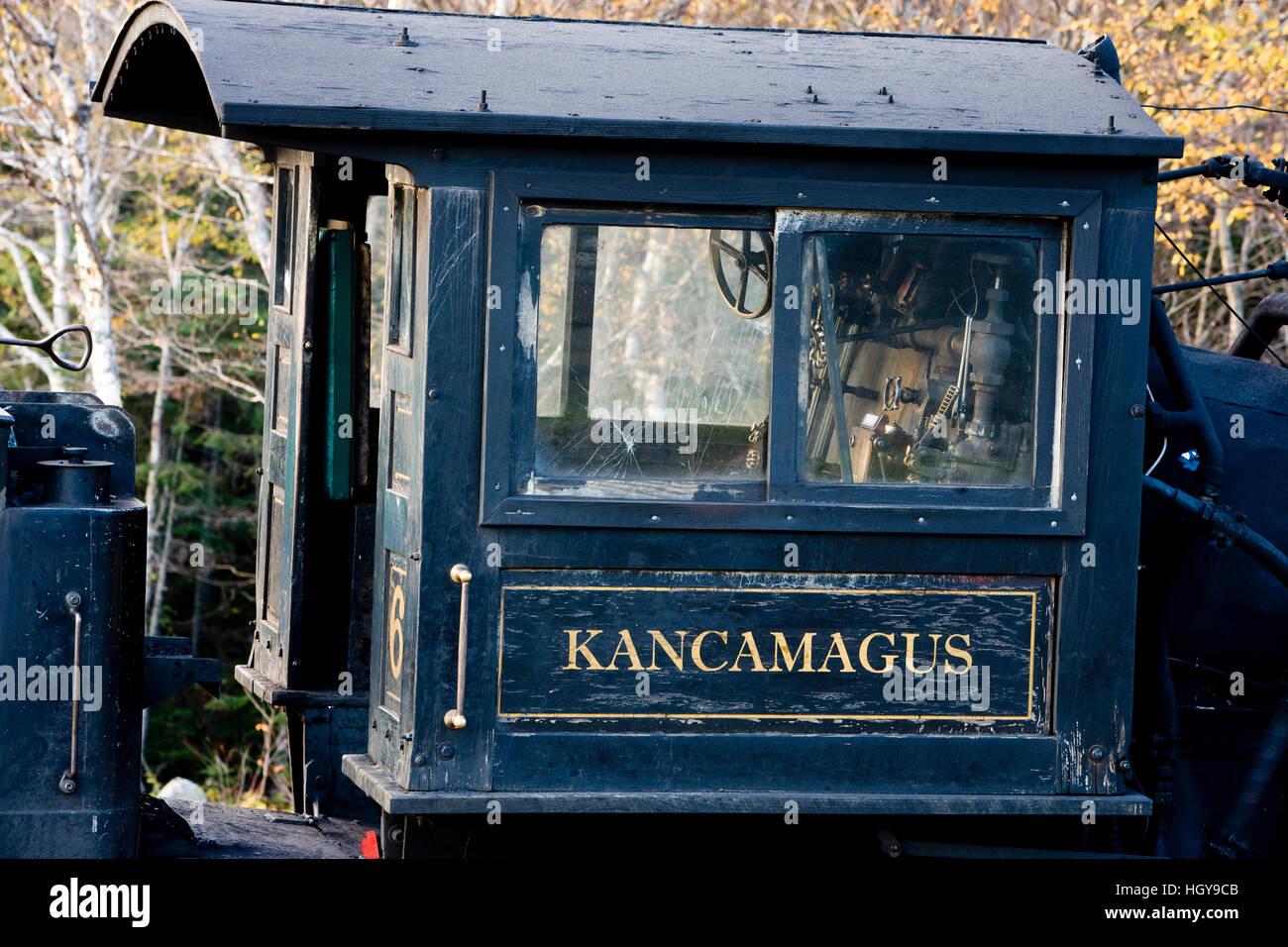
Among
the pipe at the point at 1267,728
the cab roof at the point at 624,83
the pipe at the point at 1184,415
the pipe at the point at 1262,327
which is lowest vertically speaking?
the pipe at the point at 1267,728

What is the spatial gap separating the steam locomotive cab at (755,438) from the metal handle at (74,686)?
62 centimetres

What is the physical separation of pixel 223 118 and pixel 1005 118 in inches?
64.4

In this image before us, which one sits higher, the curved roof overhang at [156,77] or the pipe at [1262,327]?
the curved roof overhang at [156,77]

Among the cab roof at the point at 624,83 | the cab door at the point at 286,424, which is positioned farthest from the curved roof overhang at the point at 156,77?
the cab door at the point at 286,424

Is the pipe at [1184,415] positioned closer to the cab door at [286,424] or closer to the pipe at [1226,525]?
the pipe at [1226,525]

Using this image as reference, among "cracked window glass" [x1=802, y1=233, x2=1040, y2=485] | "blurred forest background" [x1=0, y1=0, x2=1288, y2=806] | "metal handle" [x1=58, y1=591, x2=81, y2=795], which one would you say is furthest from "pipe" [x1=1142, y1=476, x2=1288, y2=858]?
"blurred forest background" [x1=0, y1=0, x2=1288, y2=806]

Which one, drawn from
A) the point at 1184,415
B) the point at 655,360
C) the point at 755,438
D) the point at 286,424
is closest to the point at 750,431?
the point at 755,438

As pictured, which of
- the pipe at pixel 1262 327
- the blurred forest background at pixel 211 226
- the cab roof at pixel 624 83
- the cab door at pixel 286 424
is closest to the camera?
the cab roof at pixel 624 83

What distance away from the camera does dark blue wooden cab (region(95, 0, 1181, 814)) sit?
3047 mm

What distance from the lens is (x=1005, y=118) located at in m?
3.14

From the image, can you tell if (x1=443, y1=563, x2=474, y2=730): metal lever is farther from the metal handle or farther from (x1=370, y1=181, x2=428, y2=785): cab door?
the metal handle

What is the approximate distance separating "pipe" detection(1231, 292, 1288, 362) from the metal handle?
3280mm

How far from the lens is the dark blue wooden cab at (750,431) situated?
305cm
